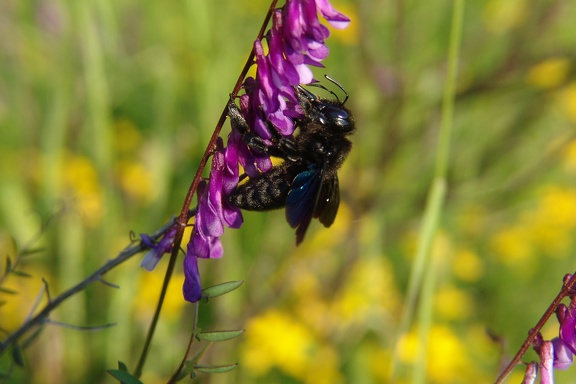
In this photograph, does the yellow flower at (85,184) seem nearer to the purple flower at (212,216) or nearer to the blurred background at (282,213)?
the blurred background at (282,213)

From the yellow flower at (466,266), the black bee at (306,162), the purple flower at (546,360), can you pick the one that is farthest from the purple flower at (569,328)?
the yellow flower at (466,266)

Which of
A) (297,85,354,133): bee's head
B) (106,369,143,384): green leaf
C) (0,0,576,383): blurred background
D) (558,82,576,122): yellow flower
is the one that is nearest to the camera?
(106,369,143,384): green leaf

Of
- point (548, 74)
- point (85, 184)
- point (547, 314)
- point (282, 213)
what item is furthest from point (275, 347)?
point (547, 314)

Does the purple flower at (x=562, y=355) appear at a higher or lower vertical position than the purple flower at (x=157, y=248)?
lower

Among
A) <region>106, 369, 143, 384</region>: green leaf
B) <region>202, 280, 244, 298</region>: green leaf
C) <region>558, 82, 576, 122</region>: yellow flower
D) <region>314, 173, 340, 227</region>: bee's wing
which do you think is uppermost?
<region>558, 82, 576, 122</region>: yellow flower

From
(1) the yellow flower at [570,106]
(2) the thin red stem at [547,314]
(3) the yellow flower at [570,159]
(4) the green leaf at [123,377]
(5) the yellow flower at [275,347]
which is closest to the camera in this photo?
(2) the thin red stem at [547,314]

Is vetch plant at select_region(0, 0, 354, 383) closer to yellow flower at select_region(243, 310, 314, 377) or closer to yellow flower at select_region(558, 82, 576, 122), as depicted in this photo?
yellow flower at select_region(243, 310, 314, 377)

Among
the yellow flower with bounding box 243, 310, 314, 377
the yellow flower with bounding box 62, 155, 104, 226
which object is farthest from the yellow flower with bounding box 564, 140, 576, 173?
the yellow flower with bounding box 62, 155, 104, 226
